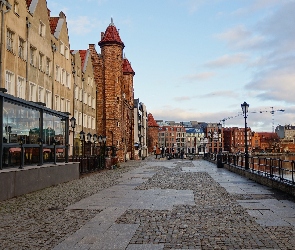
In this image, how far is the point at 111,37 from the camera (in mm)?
59969

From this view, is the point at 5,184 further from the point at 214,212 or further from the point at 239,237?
the point at 239,237

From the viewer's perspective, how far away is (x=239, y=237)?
727 centimetres

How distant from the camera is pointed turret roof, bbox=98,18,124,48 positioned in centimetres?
5941

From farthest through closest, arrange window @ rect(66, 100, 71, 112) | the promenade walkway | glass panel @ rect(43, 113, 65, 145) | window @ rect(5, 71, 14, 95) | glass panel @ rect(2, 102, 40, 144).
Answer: window @ rect(66, 100, 71, 112) < window @ rect(5, 71, 14, 95) < glass panel @ rect(43, 113, 65, 145) < glass panel @ rect(2, 102, 40, 144) < the promenade walkway

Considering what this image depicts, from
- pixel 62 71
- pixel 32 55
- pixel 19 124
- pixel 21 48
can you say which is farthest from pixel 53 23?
pixel 19 124

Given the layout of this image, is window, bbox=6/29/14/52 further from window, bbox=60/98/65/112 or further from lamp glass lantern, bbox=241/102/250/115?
lamp glass lantern, bbox=241/102/250/115

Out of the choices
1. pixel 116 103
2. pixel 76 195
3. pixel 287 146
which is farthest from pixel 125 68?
pixel 287 146

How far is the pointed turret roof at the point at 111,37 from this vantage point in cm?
5941

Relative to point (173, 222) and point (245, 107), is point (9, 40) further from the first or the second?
point (173, 222)

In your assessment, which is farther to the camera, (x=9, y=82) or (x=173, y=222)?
(x=9, y=82)

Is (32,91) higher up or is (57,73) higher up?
(57,73)

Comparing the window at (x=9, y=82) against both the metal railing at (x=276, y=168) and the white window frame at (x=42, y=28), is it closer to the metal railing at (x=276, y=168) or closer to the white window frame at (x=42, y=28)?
the white window frame at (x=42, y=28)

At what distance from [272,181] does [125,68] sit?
2676 inches

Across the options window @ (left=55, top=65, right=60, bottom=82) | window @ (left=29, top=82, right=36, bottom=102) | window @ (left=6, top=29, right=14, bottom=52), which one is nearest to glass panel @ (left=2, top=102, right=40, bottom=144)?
window @ (left=6, top=29, right=14, bottom=52)
